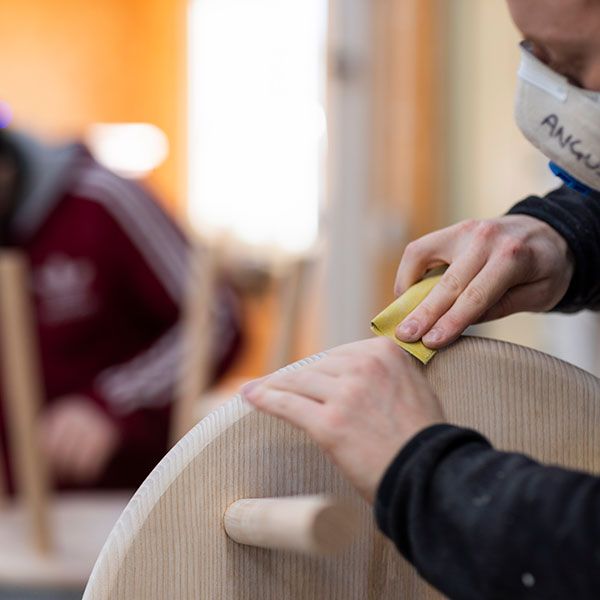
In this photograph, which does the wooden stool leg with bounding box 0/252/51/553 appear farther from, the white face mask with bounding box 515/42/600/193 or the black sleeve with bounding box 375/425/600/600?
the black sleeve with bounding box 375/425/600/600

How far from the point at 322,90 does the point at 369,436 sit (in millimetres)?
2432

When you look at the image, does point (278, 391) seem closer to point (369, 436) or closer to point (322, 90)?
point (369, 436)

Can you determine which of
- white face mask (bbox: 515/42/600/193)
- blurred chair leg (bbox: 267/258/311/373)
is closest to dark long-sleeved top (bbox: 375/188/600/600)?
white face mask (bbox: 515/42/600/193)

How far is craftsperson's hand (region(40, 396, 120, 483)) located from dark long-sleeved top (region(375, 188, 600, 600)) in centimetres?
150

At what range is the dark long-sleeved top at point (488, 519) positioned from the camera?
0.41 meters

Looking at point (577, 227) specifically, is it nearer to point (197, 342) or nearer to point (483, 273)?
point (483, 273)

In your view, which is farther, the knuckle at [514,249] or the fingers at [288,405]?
the knuckle at [514,249]

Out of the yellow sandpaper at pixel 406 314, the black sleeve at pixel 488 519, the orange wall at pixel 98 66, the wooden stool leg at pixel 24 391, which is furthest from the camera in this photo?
the orange wall at pixel 98 66

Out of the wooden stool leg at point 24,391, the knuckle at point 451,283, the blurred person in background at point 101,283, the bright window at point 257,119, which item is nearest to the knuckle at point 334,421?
the knuckle at point 451,283

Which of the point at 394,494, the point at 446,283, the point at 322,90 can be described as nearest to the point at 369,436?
the point at 394,494

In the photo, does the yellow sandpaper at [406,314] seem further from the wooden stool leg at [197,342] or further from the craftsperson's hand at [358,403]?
the wooden stool leg at [197,342]

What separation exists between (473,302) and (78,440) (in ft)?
4.74

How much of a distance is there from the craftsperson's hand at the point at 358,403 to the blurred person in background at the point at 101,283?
1.55 metres

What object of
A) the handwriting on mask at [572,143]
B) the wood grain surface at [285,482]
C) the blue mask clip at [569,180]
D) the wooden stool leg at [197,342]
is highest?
the handwriting on mask at [572,143]
